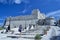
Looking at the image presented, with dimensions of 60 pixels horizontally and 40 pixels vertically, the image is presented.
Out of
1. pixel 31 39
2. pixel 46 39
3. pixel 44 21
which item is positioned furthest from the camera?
pixel 44 21

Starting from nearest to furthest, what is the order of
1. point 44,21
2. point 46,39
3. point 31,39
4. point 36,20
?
point 46,39
point 31,39
point 44,21
point 36,20

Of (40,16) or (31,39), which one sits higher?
(40,16)

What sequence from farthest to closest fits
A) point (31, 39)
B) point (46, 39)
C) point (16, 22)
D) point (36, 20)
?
point (16, 22)
point (36, 20)
point (31, 39)
point (46, 39)

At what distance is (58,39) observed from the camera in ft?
20.8

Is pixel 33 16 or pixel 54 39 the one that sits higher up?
pixel 33 16

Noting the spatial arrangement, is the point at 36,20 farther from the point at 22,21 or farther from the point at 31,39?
the point at 31,39

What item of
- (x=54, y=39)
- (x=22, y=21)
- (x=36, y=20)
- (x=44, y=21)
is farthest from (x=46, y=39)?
(x=22, y=21)

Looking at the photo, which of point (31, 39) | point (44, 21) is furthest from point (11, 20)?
point (31, 39)

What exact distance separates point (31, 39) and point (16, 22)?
18.2 metres

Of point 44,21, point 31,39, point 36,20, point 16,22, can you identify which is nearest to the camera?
point 31,39

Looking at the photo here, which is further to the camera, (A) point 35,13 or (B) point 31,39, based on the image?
(A) point 35,13

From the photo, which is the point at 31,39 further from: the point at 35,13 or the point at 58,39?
the point at 35,13

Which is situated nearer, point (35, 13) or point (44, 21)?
point (44, 21)

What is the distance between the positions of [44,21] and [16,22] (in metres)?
5.21
